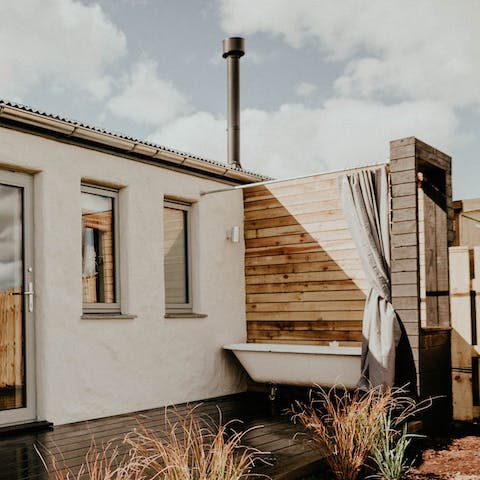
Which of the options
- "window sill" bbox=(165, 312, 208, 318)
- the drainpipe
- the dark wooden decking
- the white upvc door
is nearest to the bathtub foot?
the dark wooden decking

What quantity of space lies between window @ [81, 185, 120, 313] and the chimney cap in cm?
419

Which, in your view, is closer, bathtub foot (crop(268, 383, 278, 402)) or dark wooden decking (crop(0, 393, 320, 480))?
dark wooden decking (crop(0, 393, 320, 480))

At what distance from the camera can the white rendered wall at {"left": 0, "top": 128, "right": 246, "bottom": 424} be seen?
5.31 m

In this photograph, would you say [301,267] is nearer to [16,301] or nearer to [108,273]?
[108,273]

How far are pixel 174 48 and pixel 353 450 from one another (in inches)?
290

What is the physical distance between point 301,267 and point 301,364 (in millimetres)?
1231

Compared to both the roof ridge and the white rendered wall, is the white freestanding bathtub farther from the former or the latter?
the roof ridge

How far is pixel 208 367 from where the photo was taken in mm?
6895

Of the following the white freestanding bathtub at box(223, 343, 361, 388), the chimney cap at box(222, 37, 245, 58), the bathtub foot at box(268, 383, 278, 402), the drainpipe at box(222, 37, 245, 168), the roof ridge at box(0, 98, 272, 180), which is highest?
the chimney cap at box(222, 37, 245, 58)

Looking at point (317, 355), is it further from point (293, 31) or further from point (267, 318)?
point (293, 31)

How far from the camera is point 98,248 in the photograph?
5.99m

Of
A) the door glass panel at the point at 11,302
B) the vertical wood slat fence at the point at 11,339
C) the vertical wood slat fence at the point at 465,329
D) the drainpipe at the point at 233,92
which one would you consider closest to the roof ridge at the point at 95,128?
the door glass panel at the point at 11,302

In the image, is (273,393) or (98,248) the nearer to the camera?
(98,248)

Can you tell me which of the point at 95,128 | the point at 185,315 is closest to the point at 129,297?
the point at 185,315
